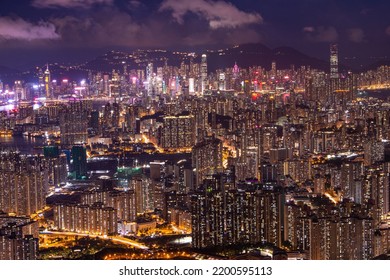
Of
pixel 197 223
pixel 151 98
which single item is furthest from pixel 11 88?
pixel 197 223

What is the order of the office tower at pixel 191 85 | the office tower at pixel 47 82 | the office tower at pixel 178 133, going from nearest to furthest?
the office tower at pixel 47 82 < the office tower at pixel 191 85 < the office tower at pixel 178 133

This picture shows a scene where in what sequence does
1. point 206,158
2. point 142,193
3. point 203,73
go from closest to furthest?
point 203,73 < point 142,193 < point 206,158

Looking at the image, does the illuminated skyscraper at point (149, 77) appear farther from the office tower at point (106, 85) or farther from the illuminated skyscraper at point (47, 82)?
the illuminated skyscraper at point (47, 82)

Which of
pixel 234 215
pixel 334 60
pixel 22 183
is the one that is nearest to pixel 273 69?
pixel 334 60

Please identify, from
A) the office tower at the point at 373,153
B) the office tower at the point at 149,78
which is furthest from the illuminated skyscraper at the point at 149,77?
the office tower at the point at 373,153

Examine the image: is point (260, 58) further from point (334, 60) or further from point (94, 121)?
point (94, 121)

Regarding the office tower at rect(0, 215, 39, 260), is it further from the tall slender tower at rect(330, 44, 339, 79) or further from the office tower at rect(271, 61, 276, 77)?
the tall slender tower at rect(330, 44, 339, 79)
